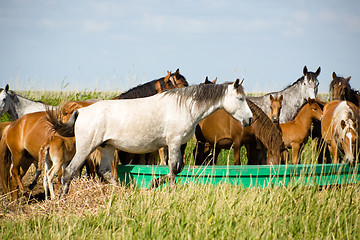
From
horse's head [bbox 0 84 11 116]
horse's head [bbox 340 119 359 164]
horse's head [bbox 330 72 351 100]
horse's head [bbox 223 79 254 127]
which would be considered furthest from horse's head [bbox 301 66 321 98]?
horse's head [bbox 0 84 11 116]

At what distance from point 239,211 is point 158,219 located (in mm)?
846

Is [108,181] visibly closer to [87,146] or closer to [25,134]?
[87,146]

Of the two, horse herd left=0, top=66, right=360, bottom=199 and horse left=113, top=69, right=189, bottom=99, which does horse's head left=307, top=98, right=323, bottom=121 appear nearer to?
horse herd left=0, top=66, right=360, bottom=199

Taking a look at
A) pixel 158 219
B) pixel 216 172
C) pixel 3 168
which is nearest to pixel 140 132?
pixel 216 172

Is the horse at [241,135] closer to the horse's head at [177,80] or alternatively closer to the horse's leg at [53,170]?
the horse's head at [177,80]

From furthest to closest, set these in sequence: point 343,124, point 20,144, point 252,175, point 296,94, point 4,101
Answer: point 4,101
point 296,94
point 20,144
point 343,124
point 252,175

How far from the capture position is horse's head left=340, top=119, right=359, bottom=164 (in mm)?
7029

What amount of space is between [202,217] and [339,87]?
21.9ft

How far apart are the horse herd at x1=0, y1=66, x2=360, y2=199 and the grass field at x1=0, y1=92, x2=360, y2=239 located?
2.92ft

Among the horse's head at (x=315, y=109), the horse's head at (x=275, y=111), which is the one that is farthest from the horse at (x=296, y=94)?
the horse's head at (x=275, y=111)

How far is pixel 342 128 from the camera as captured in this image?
7363 millimetres

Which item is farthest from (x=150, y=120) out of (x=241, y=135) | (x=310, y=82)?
(x=310, y=82)

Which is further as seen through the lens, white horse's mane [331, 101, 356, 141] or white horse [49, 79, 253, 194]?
white horse's mane [331, 101, 356, 141]

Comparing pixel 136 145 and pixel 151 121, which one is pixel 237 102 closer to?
pixel 151 121
